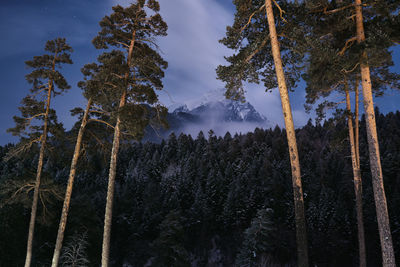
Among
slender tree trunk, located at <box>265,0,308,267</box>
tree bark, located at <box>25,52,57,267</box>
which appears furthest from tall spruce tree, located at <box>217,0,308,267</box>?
tree bark, located at <box>25,52,57,267</box>

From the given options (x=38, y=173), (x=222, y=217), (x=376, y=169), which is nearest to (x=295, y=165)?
(x=376, y=169)

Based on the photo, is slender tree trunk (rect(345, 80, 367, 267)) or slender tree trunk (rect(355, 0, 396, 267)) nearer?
slender tree trunk (rect(355, 0, 396, 267))

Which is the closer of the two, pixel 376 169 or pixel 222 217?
pixel 376 169

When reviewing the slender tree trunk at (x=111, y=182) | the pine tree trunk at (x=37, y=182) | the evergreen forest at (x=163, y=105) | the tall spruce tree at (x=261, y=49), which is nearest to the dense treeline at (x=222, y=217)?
the evergreen forest at (x=163, y=105)

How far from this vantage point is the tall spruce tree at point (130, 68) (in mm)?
10320

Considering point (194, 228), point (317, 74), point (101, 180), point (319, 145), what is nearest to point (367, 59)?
point (317, 74)

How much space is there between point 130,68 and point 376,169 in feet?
32.1

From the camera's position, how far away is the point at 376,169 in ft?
26.8

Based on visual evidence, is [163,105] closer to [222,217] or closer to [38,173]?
[38,173]

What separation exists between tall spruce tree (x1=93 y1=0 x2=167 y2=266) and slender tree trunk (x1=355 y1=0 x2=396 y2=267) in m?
7.49

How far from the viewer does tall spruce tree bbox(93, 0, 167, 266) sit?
10320 mm

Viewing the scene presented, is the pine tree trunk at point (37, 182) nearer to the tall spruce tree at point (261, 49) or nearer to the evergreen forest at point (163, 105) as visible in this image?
the evergreen forest at point (163, 105)

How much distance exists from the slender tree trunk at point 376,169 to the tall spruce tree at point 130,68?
749 cm

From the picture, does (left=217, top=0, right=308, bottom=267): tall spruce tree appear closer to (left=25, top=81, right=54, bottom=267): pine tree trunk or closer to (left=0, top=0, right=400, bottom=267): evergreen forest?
(left=0, top=0, right=400, bottom=267): evergreen forest
